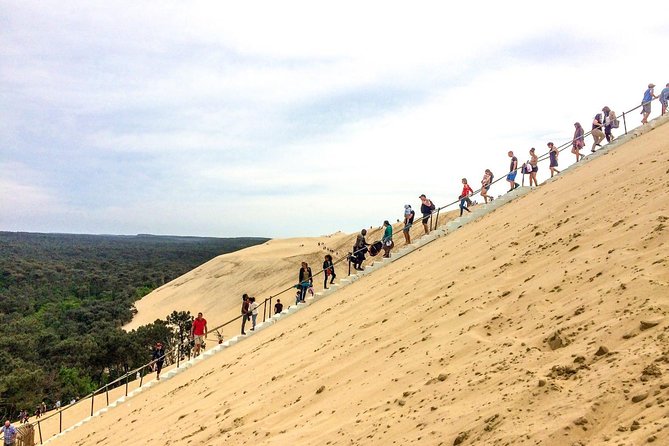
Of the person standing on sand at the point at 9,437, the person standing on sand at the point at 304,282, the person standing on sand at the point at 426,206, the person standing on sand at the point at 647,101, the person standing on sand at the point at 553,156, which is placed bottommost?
the person standing on sand at the point at 9,437

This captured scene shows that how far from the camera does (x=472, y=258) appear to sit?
1030 centimetres

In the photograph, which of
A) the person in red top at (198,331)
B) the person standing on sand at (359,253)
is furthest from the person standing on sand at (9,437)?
the person standing on sand at (359,253)

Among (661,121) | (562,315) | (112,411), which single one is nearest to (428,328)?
(562,315)

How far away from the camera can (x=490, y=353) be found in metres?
5.79

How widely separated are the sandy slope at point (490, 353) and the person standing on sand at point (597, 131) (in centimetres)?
376

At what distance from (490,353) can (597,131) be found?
42.5ft

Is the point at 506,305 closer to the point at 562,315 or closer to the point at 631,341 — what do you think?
the point at 562,315

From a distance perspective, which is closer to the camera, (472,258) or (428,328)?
(428,328)

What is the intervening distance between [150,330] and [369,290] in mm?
31391

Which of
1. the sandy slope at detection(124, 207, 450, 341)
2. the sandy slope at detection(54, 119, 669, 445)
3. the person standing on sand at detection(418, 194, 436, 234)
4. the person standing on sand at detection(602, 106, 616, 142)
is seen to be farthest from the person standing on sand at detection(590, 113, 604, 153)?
the sandy slope at detection(124, 207, 450, 341)

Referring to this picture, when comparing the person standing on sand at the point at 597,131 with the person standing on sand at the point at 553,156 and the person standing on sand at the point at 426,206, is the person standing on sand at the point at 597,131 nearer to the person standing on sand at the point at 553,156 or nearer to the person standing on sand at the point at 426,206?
the person standing on sand at the point at 553,156

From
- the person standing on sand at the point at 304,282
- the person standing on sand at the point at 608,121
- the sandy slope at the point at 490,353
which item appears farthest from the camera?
the person standing on sand at the point at 608,121

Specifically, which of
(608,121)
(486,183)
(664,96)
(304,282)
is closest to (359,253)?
(304,282)

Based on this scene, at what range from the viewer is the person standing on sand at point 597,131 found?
16.5 metres
